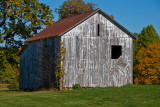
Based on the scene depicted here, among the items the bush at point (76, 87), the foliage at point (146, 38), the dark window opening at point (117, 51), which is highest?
the foliage at point (146, 38)

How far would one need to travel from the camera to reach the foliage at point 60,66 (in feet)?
94.4

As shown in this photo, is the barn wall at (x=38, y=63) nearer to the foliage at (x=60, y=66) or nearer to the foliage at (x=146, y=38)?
the foliage at (x=60, y=66)

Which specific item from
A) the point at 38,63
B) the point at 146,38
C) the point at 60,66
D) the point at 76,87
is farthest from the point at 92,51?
the point at 146,38

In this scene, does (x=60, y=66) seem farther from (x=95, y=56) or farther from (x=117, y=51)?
(x=117, y=51)

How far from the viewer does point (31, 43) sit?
115 feet

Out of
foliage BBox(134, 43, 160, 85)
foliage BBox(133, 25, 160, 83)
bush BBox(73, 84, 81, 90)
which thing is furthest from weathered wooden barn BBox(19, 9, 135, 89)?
foliage BBox(133, 25, 160, 83)

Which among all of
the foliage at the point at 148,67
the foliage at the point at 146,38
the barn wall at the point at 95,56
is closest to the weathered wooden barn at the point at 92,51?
the barn wall at the point at 95,56

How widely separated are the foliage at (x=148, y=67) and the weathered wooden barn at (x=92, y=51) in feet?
81.6

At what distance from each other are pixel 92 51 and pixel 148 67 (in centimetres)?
2824

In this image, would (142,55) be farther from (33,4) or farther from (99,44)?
(99,44)

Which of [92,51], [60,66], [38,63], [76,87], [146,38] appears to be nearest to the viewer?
[60,66]

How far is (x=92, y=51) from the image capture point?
29.9 m

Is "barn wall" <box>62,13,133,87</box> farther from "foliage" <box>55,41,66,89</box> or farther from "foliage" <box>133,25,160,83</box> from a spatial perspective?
"foliage" <box>133,25,160,83</box>

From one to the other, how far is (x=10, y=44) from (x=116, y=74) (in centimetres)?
1480
